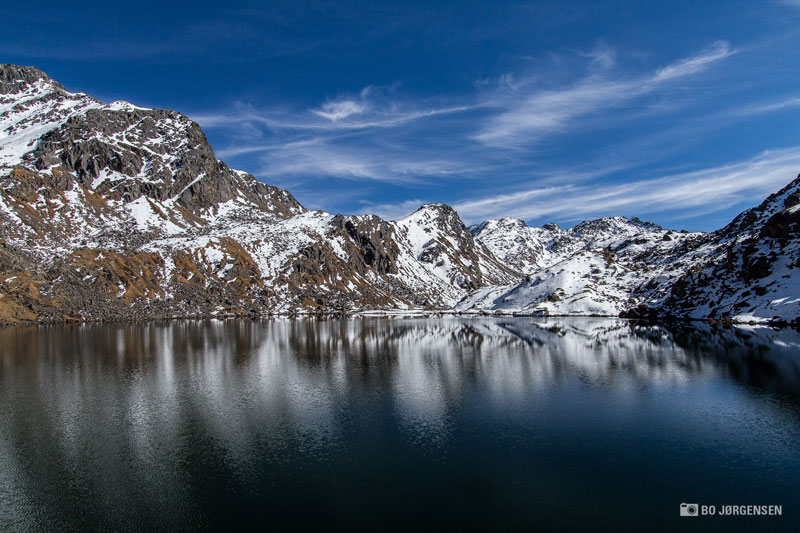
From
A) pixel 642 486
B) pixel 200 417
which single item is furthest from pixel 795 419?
pixel 200 417

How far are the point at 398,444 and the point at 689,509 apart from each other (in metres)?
23.2

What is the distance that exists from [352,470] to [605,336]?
122 metres

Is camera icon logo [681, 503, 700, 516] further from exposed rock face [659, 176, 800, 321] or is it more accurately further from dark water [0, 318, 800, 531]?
exposed rock face [659, 176, 800, 321]

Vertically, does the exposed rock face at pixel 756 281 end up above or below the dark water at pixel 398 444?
above

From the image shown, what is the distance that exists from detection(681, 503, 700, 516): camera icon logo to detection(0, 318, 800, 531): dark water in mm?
499

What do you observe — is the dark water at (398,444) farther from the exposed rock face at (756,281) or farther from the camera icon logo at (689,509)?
the exposed rock face at (756,281)

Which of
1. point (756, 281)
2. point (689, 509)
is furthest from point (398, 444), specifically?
point (756, 281)

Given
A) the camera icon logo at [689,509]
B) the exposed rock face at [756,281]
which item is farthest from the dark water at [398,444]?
the exposed rock face at [756,281]

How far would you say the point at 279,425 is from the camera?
161ft

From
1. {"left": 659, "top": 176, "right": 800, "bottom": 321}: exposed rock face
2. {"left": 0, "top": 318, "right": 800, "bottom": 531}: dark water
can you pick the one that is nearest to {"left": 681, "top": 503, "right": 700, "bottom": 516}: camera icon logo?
{"left": 0, "top": 318, "right": 800, "bottom": 531}: dark water

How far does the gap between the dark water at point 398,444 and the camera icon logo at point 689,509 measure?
499 millimetres

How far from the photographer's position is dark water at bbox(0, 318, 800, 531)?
3050 centimetres

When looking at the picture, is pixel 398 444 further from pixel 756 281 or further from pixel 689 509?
pixel 756 281

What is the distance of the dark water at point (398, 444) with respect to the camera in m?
30.5
